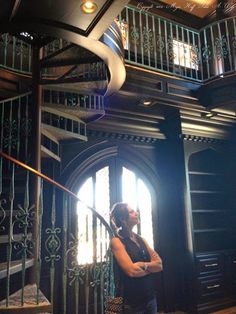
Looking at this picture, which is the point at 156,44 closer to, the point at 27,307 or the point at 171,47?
the point at 171,47

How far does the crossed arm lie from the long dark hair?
0.08 meters

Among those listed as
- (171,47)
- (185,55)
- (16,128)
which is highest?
(185,55)

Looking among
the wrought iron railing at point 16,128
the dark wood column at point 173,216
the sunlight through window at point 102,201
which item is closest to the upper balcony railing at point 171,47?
the dark wood column at point 173,216

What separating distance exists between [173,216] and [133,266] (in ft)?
9.93

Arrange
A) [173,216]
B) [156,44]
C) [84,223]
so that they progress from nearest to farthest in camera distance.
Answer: [84,223] → [173,216] → [156,44]

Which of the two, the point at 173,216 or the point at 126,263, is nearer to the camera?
the point at 126,263

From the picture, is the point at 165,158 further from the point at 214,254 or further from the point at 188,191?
the point at 214,254

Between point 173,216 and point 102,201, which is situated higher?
point 102,201

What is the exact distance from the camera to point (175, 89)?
178 inches

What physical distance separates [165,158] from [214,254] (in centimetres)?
168

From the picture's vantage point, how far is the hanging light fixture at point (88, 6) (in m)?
2.28

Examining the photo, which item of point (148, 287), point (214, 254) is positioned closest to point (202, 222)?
point (214, 254)

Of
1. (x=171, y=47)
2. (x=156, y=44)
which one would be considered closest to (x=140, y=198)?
(x=171, y=47)

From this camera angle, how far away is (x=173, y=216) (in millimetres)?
4871
